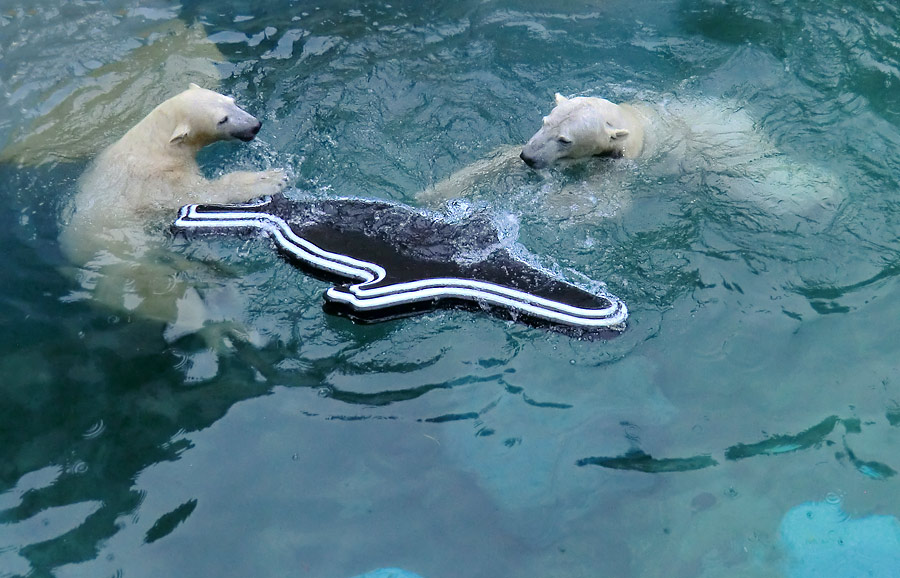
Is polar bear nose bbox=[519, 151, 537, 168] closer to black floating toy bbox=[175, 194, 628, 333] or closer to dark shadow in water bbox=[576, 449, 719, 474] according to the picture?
black floating toy bbox=[175, 194, 628, 333]

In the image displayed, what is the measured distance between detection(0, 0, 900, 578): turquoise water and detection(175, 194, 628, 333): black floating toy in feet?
0.75

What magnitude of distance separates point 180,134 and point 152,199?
59 cm

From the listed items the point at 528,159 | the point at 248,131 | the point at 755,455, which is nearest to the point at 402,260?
the point at 528,159

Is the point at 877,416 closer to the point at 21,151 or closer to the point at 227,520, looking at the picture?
the point at 227,520

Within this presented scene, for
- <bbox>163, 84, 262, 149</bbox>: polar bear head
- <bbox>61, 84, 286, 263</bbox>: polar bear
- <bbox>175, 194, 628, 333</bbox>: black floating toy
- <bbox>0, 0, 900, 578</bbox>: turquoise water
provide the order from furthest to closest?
<bbox>163, 84, 262, 149</bbox>: polar bear head, <bbox>61, 84, 286, 263</bbox>: polar bear, <bbox>175, 194, 628, 333</bbox>: black floating toy, <bbox>0, 0, 900, 578</bbox>: turquoise water

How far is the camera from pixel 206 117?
6.61m

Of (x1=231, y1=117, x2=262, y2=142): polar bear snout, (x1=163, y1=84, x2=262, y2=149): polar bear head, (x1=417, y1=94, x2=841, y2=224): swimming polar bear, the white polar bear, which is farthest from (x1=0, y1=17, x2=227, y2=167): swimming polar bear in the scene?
(x1=417, y1=94, x2=841, y2=224): swimming polar bear

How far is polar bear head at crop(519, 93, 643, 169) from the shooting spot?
650 cm

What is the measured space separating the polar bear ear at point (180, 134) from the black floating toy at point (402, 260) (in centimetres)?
72

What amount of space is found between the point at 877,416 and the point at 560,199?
2858mm

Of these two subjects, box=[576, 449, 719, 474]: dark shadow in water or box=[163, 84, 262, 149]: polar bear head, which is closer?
box=[576, 449, 719, 474]: dark shadow in water

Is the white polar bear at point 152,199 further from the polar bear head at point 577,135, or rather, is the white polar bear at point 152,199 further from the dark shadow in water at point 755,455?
the dark shadow in water at point 755,455

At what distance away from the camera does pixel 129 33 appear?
27.9 ft

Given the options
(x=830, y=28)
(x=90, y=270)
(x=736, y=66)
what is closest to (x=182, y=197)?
(x=90, y=270)
